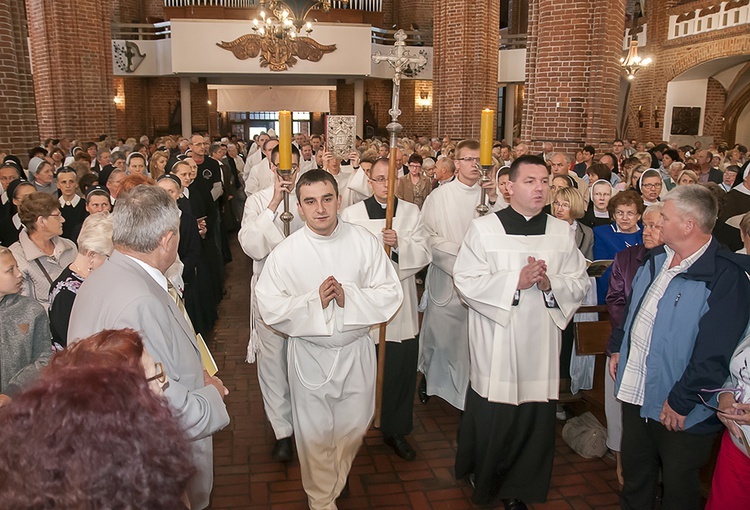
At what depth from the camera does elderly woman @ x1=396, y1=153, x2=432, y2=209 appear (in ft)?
29.6

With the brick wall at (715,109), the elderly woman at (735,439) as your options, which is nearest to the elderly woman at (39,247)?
the elderly woman at (735,439)

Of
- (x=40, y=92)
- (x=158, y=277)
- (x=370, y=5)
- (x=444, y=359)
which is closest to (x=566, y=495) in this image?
(x=444, y=359)

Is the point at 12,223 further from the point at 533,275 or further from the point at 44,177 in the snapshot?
Result: the point at 533,275

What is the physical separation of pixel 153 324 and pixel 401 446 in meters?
2.71

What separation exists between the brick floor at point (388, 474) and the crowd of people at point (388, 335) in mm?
164

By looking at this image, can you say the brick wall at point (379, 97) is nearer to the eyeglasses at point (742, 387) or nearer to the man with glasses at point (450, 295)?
the man with glasses at point (450, 295)

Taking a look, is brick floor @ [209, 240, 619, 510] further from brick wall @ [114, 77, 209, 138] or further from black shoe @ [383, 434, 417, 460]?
brick wall @ [114, 77, 209, 138]

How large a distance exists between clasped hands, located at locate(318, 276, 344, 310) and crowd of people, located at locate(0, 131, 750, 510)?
0.04ft

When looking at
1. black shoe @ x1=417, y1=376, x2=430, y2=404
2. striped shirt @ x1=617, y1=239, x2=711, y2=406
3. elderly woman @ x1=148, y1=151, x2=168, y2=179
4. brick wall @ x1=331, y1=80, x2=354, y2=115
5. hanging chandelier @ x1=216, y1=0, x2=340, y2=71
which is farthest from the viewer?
brick wall @ x1=331, y1=80, x2=354, y2=115

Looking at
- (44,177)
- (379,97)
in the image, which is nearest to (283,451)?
(44,177)

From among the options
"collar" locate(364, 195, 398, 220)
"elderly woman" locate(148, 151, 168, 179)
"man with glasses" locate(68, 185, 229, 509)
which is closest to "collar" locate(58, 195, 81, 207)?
"elderly woman" locate(148, 151, 168, 179)

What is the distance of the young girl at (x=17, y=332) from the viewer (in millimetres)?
3076

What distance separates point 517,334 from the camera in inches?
152

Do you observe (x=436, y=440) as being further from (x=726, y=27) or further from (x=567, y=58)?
(x=726, y=27)
